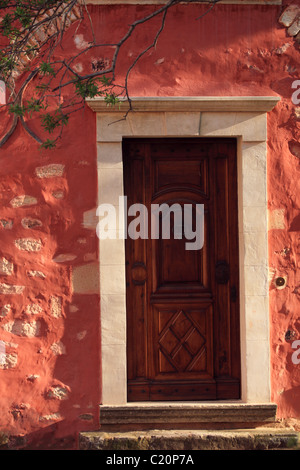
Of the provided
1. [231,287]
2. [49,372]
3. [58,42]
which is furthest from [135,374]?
[58,42]

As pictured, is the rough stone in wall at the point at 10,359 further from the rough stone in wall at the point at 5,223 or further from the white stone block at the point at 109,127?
the white stone block at the point at 109,127

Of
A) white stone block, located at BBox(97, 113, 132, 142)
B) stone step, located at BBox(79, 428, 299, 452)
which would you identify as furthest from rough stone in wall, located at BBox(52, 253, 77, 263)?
stone step, located at BBox(79, 428, 299, 452)

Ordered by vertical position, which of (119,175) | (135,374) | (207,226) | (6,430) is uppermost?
(119,175)

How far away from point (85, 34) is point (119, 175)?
114cm

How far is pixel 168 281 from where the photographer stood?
494 centimetres

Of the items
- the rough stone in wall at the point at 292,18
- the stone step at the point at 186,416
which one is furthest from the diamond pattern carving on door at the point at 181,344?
the rough stone in wall at the point at 292,18

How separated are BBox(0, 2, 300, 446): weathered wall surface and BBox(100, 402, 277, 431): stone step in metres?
0.15

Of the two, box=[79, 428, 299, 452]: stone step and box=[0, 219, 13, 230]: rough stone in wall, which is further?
box=[0, 219, 13, 230]: rough stone in wall

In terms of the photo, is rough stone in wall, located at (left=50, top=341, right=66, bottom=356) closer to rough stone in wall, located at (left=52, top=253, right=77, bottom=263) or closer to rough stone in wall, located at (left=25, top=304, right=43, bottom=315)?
rough stone in wall, located at (left=25, top=304, right=43, bottom=315)

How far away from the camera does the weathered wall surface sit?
4750mm

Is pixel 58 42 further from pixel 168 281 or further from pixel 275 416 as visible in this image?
pixel 275 416

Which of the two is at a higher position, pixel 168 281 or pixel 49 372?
pixel 168 281

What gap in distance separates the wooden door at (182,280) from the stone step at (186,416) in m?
0.17

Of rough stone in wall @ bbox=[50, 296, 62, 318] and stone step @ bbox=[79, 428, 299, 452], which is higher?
rough stone in wall @ bbox=[50, 296, 62, 318]
